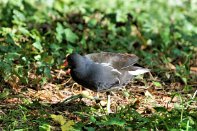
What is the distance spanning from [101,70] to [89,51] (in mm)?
2157

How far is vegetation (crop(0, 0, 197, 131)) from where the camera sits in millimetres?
4930

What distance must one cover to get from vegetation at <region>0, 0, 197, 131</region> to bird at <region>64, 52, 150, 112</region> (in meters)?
0.23

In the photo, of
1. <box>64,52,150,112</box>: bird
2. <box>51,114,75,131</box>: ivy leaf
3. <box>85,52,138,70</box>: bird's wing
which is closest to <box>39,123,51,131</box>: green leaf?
<box>51,114,75,131</box>: ivy leaf

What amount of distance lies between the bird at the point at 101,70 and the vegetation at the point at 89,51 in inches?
9.2

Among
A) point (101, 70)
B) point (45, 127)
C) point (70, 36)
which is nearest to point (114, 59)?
point (101, 70)

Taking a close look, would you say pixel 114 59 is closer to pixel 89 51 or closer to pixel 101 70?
pixel 101 70

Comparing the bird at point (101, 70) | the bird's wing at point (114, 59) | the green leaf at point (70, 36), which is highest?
the green leaf at point (70, 36)

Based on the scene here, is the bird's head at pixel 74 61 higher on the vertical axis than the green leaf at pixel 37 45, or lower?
lower

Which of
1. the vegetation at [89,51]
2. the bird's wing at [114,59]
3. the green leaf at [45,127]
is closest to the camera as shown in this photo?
the green leaf at [45,127]

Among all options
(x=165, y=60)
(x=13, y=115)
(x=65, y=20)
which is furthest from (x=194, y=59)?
(x=13, y=115)

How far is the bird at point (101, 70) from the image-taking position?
549cm

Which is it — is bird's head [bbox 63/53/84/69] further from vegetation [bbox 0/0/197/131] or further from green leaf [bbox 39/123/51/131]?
green leaf [bbox 39/123/51/131]

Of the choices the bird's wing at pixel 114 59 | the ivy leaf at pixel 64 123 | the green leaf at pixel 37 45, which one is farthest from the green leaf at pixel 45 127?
the green leaf at pixel 37 45

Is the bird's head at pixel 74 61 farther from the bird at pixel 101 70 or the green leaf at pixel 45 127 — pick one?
the green leaf at pixel 45 127
